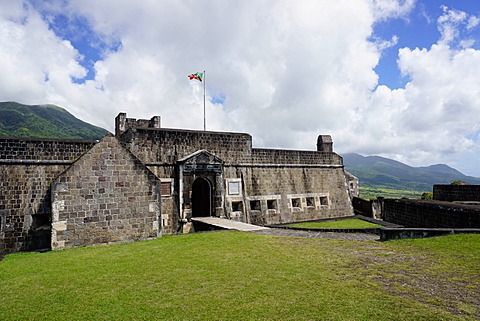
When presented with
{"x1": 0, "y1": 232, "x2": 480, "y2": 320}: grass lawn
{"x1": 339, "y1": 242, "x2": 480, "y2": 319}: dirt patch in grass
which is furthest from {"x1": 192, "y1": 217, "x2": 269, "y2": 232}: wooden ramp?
{"x1": 339, "y1": 242, "x2": 480, "y2": 319}: dirt patch in grass

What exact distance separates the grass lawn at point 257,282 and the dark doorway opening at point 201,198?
9.99 meters

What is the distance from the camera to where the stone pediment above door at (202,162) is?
18.6 metres

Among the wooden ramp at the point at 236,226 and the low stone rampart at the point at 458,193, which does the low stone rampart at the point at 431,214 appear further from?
the wooden ramp at the point at 236,226

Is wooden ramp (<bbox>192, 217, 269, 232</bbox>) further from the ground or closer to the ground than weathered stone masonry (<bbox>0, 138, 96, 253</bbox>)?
closer to the ground

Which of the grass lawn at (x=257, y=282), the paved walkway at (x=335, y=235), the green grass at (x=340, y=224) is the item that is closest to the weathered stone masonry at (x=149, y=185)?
the green grass at (x=340, y=224)

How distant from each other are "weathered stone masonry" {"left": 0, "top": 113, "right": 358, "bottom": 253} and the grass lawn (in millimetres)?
2841

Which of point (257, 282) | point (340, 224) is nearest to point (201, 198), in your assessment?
point (340, 224)

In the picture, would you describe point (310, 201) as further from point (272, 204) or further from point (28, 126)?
point (28, 126)

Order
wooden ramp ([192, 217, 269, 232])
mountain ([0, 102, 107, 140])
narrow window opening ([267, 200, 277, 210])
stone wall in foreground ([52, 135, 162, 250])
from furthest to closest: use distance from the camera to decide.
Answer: mountain ([0, 102, 107, 140]) < narrow window opening ([267, 200, 277, 210]) < wooden ramp ([192, 217, 269, 232]) < stone wall in foreground ([52, 135, 162, 250])

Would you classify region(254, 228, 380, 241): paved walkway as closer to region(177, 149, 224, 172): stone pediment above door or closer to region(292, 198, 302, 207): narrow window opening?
region(177, 149, 224, 172): stone pediment above door

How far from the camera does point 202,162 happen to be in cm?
1900

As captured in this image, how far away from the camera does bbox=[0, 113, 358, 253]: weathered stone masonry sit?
12.9 m

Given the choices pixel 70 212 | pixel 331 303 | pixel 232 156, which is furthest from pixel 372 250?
pixel 232 156

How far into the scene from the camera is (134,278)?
7258mm
